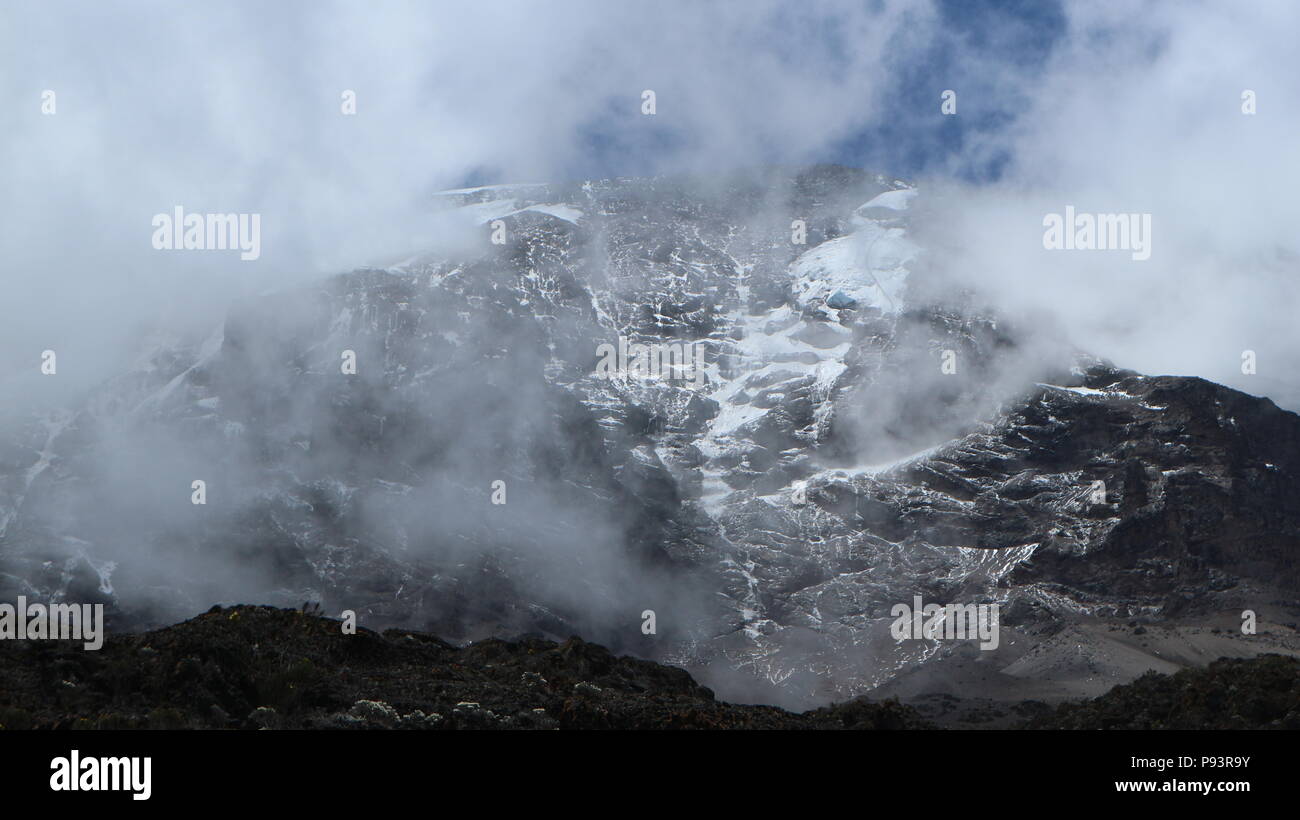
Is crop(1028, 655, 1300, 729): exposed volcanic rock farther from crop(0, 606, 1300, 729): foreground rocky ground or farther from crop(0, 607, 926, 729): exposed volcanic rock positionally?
crop(0, 607, 926, 729): exposed volcanic rock

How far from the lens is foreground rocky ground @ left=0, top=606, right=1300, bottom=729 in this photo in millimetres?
30625

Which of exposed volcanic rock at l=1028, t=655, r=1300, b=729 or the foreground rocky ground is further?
exposed volcanic rock at l=1028, t=655, r=1300, b=729

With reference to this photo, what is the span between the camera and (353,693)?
34.6 metres

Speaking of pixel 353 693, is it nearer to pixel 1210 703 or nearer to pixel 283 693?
pixel 283 693

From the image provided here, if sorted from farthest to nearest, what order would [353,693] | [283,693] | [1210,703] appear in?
1. [1210,703]
2. [353,693]
3. [283,693]

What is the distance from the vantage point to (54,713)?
94.0 ft

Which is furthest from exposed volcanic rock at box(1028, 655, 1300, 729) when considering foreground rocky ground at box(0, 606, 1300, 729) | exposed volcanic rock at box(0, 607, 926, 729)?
exposed volcanic rock at box(0, 607, 926, 729)

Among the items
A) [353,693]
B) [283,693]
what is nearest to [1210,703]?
[353,693]

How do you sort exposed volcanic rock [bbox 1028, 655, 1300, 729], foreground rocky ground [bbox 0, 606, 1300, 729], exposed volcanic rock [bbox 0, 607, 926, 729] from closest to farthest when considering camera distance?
exposed volcanic rock [bbox 0, 607, 926, 729] < foreground rocky ground [bbox 0, 606, 1300, 729] < exposed volcanic rock [bbox 1028, 655, 1300, 729]
